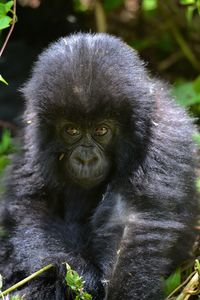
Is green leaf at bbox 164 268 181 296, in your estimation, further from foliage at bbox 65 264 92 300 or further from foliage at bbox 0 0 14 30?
foliage at bbox 0 0 14 30

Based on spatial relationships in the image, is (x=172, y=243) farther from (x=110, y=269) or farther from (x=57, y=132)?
(x=57, y=132)

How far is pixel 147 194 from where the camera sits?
12.2 feet

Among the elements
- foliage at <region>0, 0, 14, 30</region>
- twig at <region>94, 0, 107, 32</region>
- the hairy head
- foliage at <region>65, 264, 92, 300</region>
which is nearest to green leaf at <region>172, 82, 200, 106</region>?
the hairy head

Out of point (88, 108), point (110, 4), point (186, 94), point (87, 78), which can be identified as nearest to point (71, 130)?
point (88, 108)

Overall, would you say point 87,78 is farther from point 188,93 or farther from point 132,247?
point 188,93

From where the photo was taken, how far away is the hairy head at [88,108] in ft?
12.0

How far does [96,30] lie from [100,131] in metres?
2.73

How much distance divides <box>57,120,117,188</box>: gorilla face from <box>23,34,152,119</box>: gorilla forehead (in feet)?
0.46

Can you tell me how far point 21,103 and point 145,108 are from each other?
2.31 m

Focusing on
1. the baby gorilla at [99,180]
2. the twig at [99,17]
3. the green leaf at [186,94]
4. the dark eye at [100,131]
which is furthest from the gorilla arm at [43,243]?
the twig at [99,17]

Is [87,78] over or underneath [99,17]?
underneath

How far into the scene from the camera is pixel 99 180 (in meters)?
3.90

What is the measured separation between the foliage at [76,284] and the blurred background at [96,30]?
2501mm

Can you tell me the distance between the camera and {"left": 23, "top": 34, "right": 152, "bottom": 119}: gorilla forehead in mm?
3656
